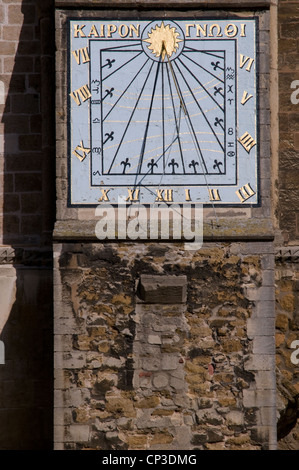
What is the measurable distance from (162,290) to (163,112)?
1.71 metres

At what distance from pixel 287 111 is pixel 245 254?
2274 millimetres

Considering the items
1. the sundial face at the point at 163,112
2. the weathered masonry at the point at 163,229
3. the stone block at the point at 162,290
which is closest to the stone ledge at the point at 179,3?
the weathered masonry at the point at 163,229

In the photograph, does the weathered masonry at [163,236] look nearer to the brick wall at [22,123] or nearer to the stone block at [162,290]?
the stone block at [162,290]

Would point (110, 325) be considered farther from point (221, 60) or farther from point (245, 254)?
point (221, 60)

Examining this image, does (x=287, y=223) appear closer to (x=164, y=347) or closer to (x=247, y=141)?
(x=247, y=141)

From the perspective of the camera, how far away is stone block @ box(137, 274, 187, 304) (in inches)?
435

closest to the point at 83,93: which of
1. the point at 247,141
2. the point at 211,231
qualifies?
the point at 247,141

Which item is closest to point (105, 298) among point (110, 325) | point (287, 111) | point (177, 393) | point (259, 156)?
point (110, 325)

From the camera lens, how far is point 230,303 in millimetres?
11117

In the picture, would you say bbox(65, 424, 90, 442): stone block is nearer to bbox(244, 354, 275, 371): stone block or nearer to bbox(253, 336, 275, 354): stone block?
bbox(244, 354, 275, 371): stone block

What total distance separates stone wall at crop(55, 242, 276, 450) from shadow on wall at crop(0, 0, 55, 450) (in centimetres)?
131

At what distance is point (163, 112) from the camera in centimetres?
1126

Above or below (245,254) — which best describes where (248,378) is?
below

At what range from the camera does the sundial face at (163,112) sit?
36.8 feet
